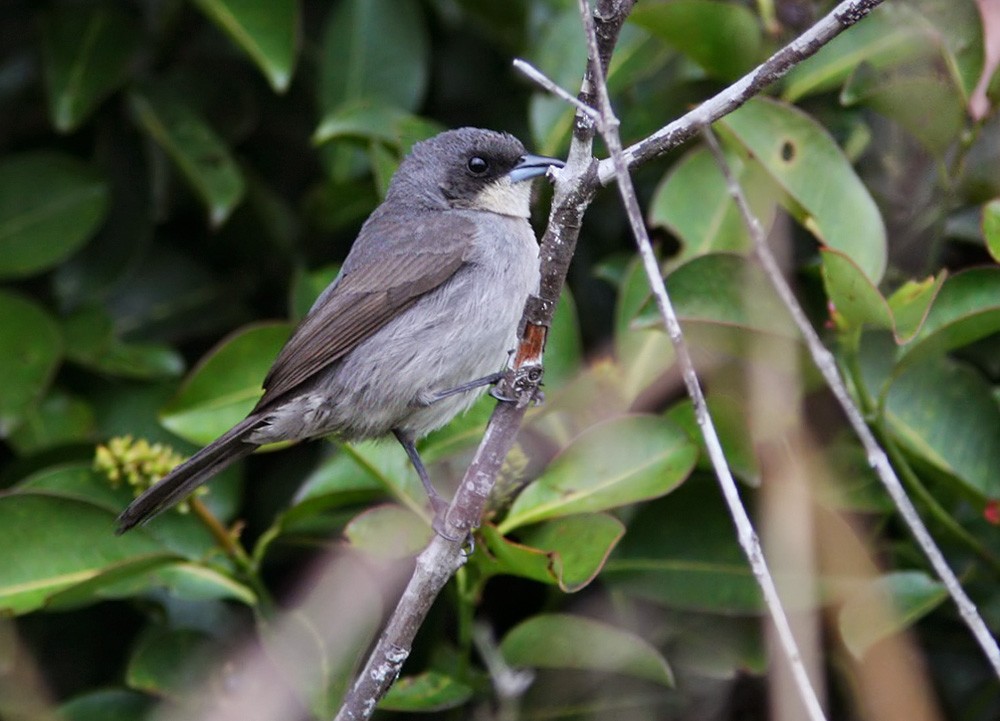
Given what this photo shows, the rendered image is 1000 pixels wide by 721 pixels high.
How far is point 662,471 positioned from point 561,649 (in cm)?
58

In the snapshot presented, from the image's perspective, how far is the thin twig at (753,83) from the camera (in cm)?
256

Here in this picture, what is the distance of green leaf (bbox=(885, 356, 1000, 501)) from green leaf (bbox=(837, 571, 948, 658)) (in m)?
0.30

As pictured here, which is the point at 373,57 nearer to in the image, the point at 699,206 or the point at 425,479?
the point at 699,206

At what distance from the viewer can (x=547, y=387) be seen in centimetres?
373

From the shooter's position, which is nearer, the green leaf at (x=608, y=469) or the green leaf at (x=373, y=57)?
the green leaf at (x=608, y=469)

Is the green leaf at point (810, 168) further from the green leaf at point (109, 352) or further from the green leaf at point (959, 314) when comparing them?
the green leaf at point (109, 352)

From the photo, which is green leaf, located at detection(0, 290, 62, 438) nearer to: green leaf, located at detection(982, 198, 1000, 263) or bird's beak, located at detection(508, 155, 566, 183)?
bird's beak, located at detection(508, 155, 566, 183)

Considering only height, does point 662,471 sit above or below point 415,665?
above

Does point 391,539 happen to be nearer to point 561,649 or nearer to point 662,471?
point 561,649

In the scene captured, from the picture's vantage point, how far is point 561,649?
3.47 m

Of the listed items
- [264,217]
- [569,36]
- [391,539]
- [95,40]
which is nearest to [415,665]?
[391,539]

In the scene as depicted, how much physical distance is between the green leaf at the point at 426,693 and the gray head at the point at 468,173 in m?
1.52

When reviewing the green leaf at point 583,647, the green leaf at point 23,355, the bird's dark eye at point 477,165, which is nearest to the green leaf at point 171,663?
the green leaf at point 23,355

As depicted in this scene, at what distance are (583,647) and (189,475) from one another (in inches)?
46.3
